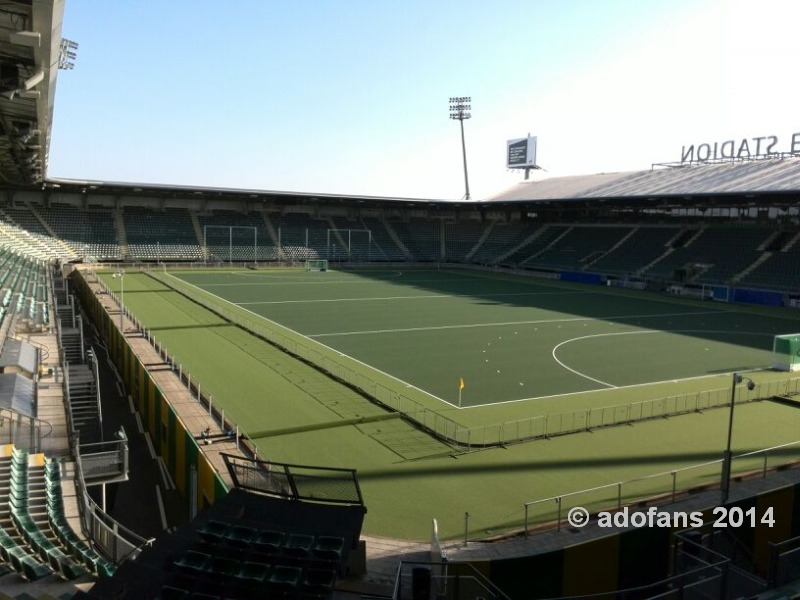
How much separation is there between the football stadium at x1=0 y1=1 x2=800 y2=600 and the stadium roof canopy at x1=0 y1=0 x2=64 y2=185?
0.27 feet

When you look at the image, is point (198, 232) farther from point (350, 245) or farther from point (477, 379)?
point (477, 379)

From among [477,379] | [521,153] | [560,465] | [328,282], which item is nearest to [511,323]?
[477,379]

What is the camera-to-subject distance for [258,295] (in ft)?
170

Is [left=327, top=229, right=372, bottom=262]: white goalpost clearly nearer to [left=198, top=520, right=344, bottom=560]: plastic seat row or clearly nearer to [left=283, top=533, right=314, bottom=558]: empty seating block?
[left=198, top=520, right=344, bottom=560]: plastic seat row

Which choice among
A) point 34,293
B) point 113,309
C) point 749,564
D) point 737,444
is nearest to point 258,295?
point 113,309

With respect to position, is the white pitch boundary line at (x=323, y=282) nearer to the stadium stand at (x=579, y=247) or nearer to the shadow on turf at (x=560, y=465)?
the stadium stand at (x=579, y=247)

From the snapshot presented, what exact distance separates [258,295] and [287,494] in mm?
43461

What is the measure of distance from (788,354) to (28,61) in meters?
29.8

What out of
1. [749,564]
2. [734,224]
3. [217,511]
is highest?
[734,224]

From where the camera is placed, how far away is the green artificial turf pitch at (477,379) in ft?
53.5

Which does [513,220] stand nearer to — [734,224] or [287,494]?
[734,224]

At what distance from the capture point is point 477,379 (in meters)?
27.0

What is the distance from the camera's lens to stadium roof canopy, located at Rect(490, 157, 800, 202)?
50625mm

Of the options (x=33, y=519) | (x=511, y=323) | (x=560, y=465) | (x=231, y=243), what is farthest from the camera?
(x=231, y=243)
